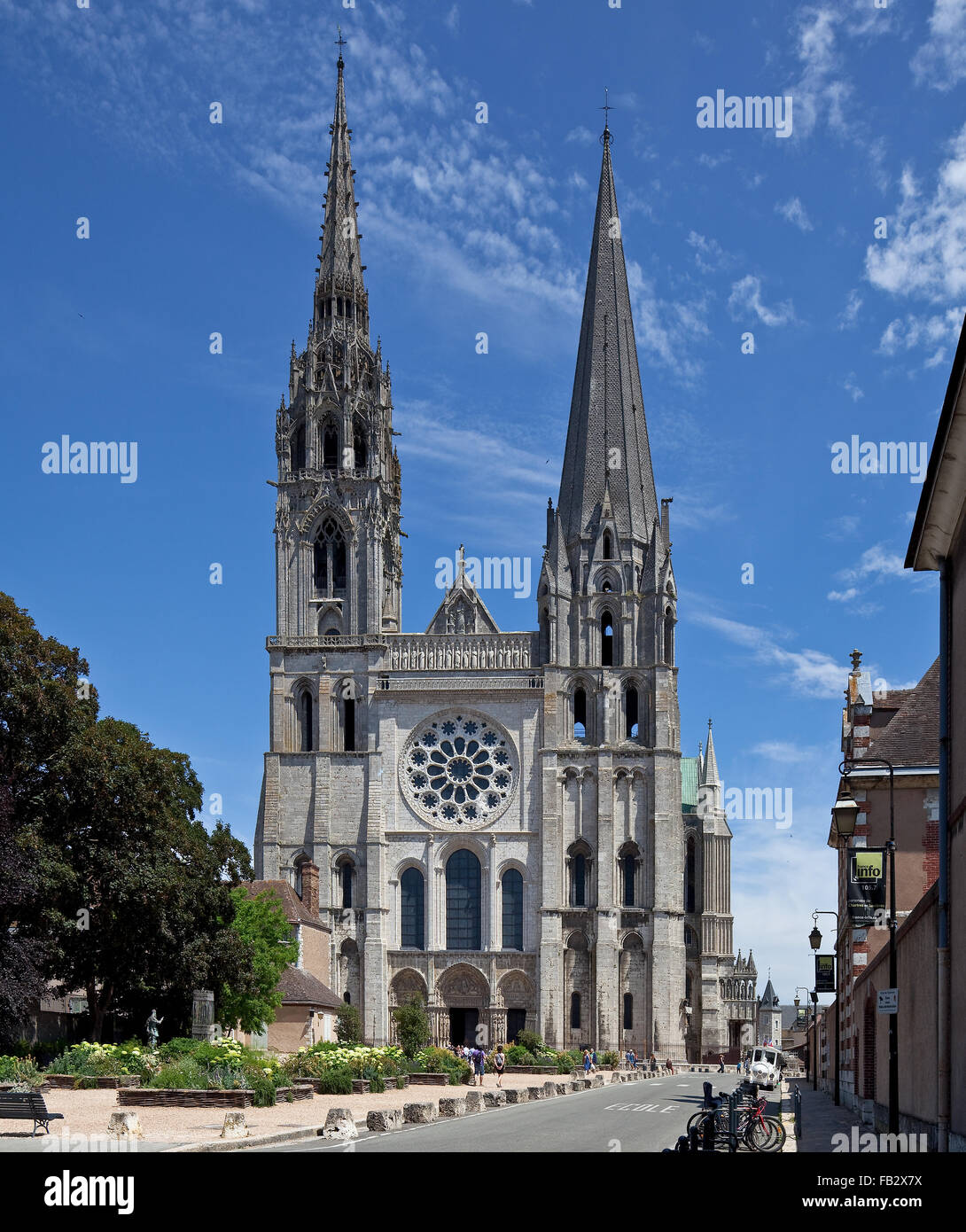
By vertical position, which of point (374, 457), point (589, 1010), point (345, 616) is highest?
point (374, 457)

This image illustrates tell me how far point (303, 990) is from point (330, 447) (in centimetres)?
3189

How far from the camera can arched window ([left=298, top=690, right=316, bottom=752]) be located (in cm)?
7819

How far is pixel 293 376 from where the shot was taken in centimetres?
8375

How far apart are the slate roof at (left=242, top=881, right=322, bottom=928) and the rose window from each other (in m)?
8.55

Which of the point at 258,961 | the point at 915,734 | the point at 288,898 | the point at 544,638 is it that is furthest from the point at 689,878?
the point at 915,734

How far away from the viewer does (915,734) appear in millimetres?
33250

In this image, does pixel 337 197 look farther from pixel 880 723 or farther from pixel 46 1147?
pixel 46 1147

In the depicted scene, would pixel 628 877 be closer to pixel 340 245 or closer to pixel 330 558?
pixel 330 558

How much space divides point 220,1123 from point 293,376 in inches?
2395

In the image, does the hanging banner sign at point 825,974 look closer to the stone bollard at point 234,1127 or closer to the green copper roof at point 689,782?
the stone bollard at point 234,1127

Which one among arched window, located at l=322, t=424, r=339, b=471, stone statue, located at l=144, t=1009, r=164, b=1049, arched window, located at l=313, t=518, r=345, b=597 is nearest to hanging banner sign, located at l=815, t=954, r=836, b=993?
stone statue, located at l=144, t=1009, r=164, b=1049

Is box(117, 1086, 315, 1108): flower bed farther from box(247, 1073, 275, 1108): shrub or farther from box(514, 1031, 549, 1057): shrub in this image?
box(514, 1031, 549, 1057): shrub

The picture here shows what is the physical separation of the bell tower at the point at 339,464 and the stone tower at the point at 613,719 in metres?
9.14
